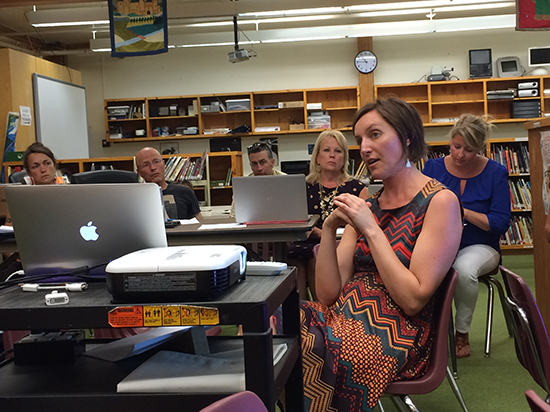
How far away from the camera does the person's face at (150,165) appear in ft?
13.5

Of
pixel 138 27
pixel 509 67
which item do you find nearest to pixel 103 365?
pixel 138 27

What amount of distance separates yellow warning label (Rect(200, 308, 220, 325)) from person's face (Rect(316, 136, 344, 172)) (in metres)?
2.97

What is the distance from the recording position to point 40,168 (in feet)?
13.4

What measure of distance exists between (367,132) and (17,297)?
3.85 feet

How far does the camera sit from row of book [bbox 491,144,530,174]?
6.82 metres

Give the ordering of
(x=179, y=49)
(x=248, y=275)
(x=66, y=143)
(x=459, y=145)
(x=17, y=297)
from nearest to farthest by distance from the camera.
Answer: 1. (x=17, y=297)
2. (x=248, y=275)
3. (x=459, y=145)
4. (x=66, y=143)
5. (x=179, y=49)

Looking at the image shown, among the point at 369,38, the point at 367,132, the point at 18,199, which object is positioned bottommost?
the point at 18,199

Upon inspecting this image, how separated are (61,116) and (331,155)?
5.71 metres

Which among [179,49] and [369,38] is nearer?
[369,38]

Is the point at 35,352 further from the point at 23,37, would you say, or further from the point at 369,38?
the point at 23,37

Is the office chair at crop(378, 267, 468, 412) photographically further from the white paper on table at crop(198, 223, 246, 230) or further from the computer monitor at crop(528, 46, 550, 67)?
the computer monitor at crop(528, 46, 550, 67)

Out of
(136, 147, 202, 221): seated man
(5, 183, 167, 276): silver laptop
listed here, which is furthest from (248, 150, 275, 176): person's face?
(5, 183, 167, 276): silver laptop

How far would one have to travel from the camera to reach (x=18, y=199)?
4.09ft

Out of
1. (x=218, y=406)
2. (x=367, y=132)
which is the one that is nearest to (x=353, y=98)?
(x=367, y=132)
